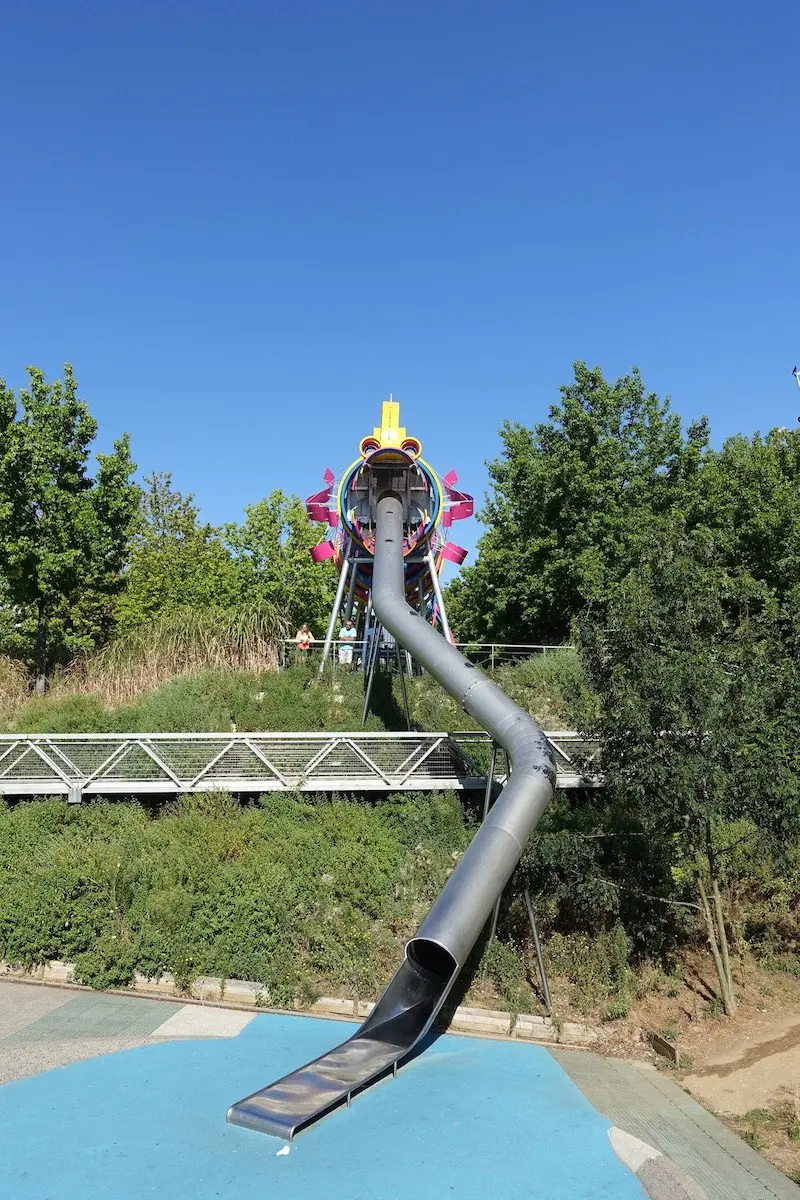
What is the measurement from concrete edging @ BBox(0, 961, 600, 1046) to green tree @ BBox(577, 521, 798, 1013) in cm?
249

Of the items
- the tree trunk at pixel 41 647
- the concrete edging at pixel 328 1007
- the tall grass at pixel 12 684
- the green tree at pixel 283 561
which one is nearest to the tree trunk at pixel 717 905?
the concrete edging at pixel 328 1007

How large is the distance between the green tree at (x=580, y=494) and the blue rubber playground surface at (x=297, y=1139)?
19.2 m

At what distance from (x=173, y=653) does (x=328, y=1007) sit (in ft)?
41.0

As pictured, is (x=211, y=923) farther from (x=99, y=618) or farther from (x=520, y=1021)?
(x=99, y=618)

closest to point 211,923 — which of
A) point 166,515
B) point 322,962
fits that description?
point 322,962

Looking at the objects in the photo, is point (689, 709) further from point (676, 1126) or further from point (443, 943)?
point (676, 1126)

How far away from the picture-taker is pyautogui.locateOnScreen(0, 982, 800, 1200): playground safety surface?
625 centimetres

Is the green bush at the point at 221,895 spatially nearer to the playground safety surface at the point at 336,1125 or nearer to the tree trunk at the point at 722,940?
the playground safety surface at the point at 336,1125

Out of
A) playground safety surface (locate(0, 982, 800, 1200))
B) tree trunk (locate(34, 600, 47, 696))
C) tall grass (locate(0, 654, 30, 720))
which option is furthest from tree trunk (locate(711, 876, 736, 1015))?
tree trunk (locate(34, 600, 47, 696))

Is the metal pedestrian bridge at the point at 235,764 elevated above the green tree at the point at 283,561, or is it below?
below

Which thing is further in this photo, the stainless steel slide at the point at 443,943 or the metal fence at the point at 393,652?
the metal fence at the point at 393,652

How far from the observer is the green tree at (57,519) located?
66.7 ft

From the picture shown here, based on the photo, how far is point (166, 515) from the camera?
41719 millimetres

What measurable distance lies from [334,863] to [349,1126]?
15.2ft
